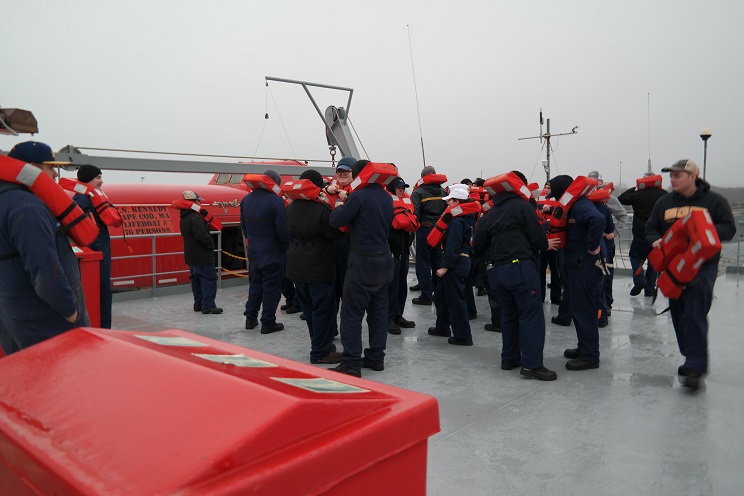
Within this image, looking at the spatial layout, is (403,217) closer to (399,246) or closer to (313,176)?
(399,246)

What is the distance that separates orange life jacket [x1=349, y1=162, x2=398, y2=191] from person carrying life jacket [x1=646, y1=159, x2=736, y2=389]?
235 centimetres

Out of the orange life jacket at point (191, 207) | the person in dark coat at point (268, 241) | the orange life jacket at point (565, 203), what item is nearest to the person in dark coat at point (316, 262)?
the person in dark coat at point (268, 241)

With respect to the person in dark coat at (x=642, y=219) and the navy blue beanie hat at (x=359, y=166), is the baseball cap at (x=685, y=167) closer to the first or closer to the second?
the navy blue beanie hat at (x=359, y=166)

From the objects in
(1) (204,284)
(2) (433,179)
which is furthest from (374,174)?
(1) (204,284)

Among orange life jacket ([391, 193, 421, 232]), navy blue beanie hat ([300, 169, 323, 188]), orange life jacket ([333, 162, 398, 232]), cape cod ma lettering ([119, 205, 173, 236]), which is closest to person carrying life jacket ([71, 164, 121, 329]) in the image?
navy blue beanie hat ([300, 169, 323, 188])

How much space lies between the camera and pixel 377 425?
1.19 metres

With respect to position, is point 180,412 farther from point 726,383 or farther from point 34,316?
point 726,383

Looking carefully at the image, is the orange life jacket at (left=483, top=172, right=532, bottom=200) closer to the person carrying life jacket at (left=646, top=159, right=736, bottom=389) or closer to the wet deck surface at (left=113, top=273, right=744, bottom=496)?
the person carrying life jacket at (left=646, top=159, right=736, bottom=389)

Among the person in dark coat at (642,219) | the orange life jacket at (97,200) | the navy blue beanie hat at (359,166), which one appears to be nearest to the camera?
the navy blue beanie hat at (359,166)

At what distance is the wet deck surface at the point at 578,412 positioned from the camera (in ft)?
9.90

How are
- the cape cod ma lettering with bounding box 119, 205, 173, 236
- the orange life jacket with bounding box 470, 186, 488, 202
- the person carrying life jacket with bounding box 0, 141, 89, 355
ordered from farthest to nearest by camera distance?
1. the cape cod ma lettering with bounding box 119, 205, 173, 236
2. the orange life jacket with bounding box 470, 186, 488, 202
3. the person carrying life jacket with bounding box 0, 141, 89, 355

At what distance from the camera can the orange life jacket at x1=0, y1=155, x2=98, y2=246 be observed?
119 inches

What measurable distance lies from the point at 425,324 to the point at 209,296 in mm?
3186

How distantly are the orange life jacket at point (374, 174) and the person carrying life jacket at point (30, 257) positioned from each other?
2.33 meters
